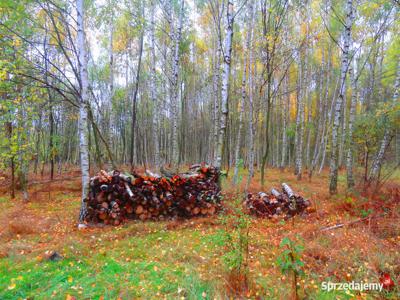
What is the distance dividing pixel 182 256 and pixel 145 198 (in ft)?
6.71

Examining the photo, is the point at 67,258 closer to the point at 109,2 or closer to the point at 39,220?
the point at 39,220

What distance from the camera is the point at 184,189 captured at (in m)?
5.34

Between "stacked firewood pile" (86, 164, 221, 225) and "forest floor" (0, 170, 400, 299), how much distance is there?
301mm

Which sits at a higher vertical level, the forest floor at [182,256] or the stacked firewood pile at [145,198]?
the stacked firewood pile at [145,198]

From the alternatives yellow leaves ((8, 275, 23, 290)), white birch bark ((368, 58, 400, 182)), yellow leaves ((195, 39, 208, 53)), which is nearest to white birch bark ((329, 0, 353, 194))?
white birch bark ((368, 58, 400, 182))

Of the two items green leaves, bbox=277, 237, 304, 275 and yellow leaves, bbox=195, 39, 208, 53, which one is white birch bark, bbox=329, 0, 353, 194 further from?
yellow leaves, bbox=195, 39, 208, 53

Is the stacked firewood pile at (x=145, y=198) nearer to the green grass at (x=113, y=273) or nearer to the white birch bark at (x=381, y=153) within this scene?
the green grass at (x=113, y=273)

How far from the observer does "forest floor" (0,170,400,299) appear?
2.48m

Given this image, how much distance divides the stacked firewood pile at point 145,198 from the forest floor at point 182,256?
0.99 ft

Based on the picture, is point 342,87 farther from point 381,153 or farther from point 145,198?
point 145,198

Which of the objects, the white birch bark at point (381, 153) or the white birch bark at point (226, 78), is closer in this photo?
the white birch bark at point (226, 78)

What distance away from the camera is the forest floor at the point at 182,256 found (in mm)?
2477

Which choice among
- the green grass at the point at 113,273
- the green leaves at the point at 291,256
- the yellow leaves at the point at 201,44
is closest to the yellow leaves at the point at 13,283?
the green grass at the point at 113,273

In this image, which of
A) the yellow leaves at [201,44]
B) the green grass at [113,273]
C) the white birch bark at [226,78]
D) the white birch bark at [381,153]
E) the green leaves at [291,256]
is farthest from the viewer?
the yellow leaves at [201,44]
